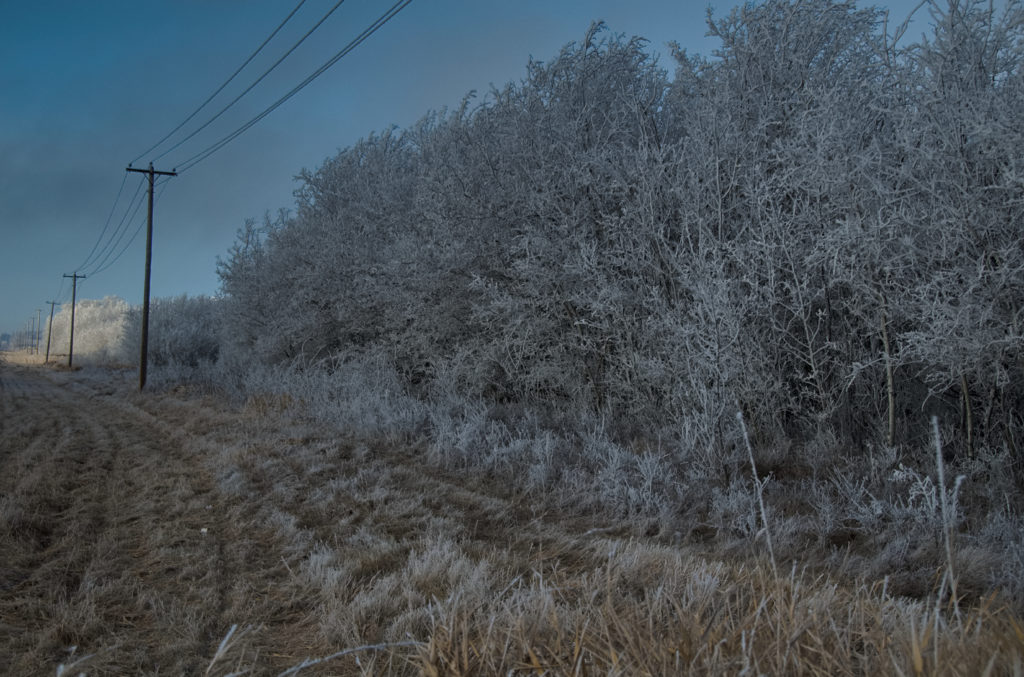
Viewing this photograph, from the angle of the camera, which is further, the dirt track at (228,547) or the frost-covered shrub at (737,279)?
the frost-covered shrub at (737,279)

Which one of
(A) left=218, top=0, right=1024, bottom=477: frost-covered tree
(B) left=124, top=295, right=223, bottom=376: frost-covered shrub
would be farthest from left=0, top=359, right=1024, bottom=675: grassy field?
(B) left=124, top=295, right=223, bottom=376: frost-covered shrub

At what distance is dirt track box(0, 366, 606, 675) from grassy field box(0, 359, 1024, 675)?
19mm

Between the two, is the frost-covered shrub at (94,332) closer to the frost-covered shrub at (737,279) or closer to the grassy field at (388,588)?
the frost-covered shrub at (737,279)

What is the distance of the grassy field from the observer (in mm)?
1916

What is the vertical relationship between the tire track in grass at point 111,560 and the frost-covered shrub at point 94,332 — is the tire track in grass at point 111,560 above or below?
below

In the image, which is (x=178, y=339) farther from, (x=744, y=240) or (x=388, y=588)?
(x=388, y=588)

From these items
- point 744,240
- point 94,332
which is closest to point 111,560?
point 744,240

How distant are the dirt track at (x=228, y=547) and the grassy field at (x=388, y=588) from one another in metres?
0.02

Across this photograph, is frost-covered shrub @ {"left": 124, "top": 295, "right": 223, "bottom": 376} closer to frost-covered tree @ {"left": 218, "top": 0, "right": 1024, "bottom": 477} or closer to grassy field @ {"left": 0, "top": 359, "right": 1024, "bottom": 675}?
frost-covered tree @ {"left": 218, "top": 0, "right": 1024, "bottom": 477}

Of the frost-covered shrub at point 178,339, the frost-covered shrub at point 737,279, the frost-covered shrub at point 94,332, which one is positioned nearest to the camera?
the frost-covered shrub at point 737,279

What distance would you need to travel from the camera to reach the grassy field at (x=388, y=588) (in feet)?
6.29

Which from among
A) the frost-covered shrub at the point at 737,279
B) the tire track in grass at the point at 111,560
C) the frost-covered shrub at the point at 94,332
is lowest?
the tire track in grass at the point at 111,560

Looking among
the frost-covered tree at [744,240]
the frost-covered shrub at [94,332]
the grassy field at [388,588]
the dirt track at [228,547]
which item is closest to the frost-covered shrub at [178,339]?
the frost-covered shrub at [94,332]

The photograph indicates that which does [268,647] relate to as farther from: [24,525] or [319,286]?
[319,286]
